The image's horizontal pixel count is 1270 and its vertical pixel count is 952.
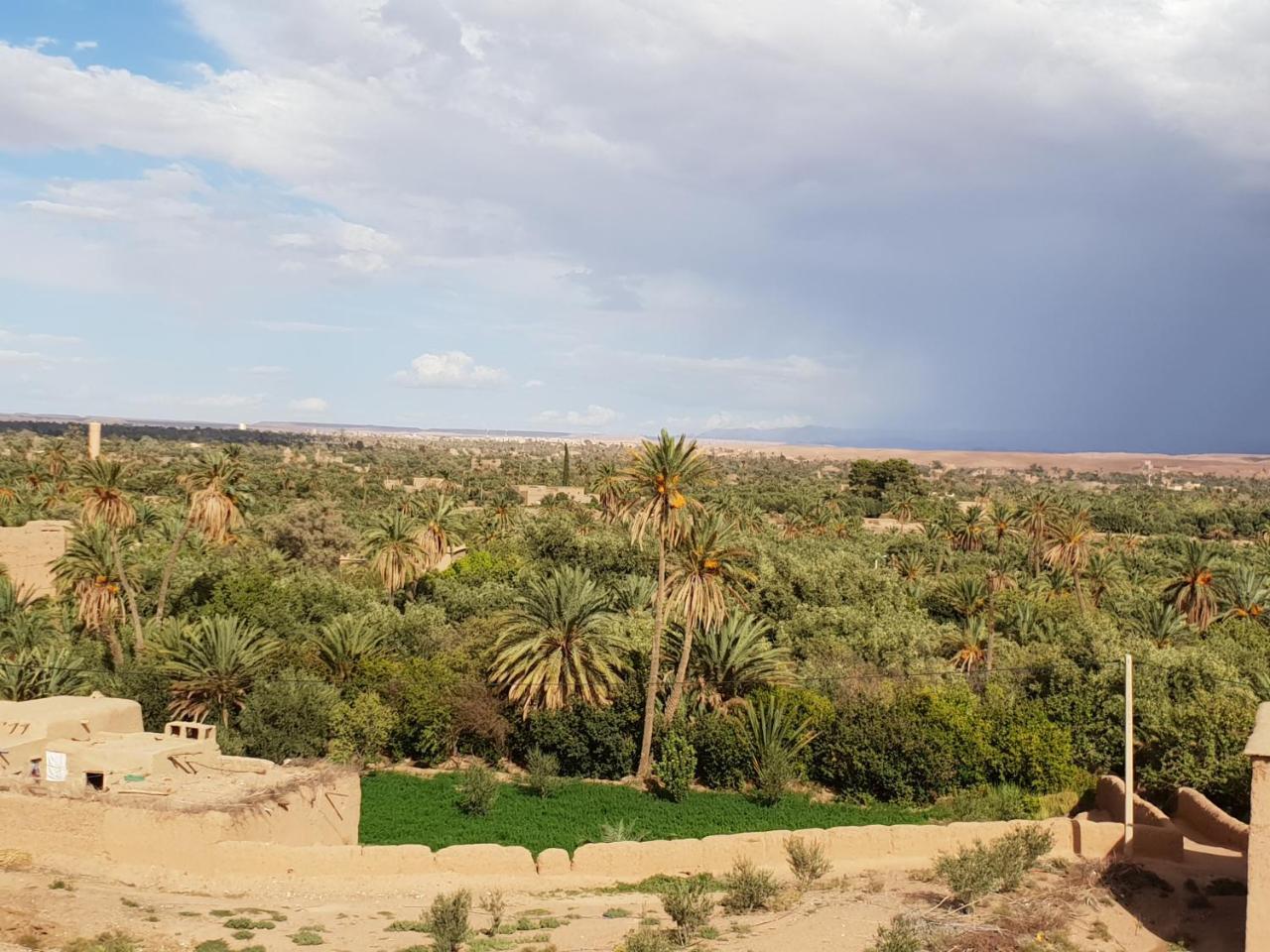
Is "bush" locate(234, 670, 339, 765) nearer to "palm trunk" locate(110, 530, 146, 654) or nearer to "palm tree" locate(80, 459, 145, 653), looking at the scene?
"palm trunk" locate(110, 530, 146, 654)

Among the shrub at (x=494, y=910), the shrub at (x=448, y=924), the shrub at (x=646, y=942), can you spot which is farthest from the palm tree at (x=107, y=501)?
the shrub at (x=646, y=942)

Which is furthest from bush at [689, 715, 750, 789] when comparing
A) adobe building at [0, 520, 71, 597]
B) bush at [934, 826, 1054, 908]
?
adobe building at [0, 520, 71, 597]

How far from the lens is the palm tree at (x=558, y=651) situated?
923 inches

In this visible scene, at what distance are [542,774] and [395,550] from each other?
14672mm

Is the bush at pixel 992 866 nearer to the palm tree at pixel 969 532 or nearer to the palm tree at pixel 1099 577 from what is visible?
the palm tree at pixel 1099 577

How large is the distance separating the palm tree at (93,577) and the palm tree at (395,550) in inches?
373

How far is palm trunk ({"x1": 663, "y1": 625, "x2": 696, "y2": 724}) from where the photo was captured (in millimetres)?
23328

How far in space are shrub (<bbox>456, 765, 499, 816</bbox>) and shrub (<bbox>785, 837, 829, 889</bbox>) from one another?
6.99 m

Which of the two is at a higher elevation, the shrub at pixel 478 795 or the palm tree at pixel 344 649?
the palm tree at pixel 344 649

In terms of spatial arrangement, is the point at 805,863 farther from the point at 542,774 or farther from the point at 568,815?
the point at 542,774

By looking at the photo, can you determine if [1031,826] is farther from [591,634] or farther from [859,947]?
[591,634]

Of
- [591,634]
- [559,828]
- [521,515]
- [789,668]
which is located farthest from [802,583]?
[521,515]

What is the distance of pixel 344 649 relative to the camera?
2608 cm

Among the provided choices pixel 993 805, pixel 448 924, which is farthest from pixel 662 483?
pixel 448 924
